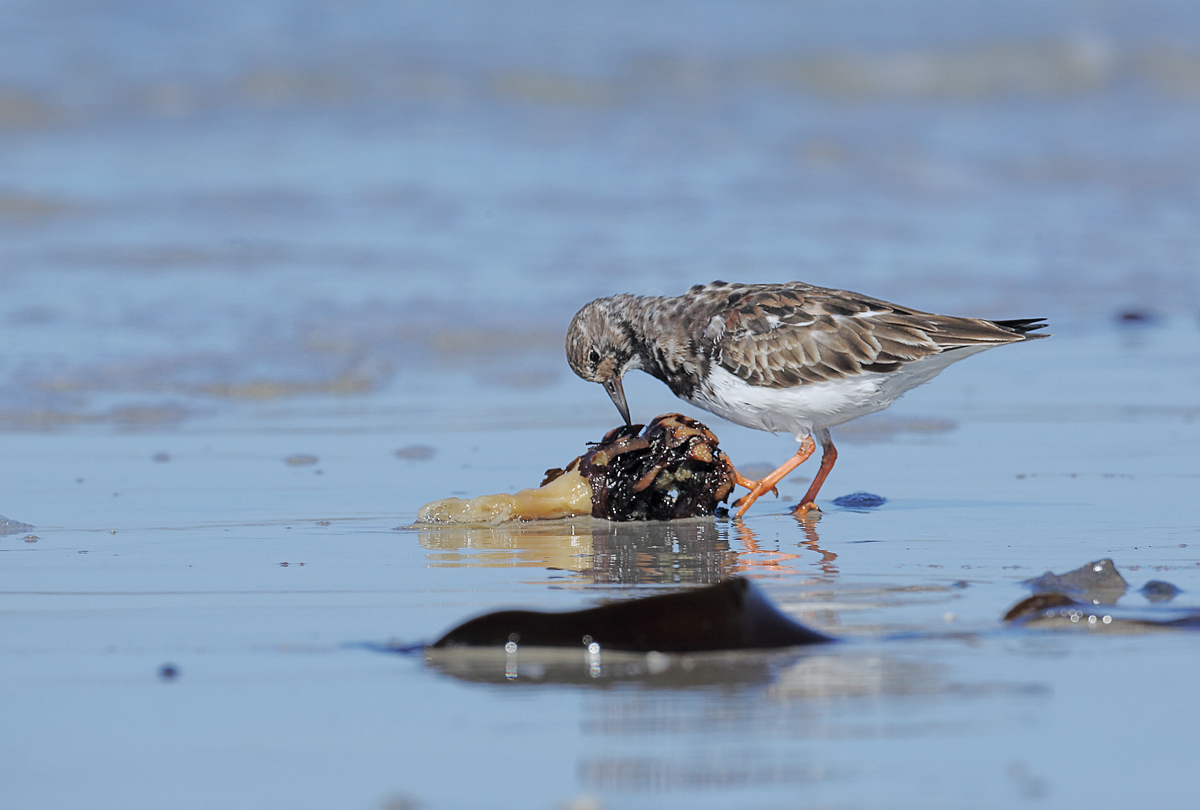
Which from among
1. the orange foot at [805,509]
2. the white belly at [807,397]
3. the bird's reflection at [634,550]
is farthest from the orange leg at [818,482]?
the white belly at [807,397]

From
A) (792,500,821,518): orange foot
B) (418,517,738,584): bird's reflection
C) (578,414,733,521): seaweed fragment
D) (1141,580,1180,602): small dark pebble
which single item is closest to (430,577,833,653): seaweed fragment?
(418,517,738,584): bird's reflection

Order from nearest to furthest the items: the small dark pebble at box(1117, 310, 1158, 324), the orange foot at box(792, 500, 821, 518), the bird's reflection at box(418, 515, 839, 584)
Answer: the bird's reflection at box(418, 515, 839, 584), the orange foot at box(792, 500, 821, 518), the small dark pebble at box(1117, 310, 1158, 324)

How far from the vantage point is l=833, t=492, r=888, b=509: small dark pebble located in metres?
5.18

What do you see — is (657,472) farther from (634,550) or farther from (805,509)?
(805,509)

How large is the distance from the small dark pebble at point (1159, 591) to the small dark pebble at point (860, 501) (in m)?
1.53

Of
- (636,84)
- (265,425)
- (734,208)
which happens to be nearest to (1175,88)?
(636,84)

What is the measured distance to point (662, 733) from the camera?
268cm

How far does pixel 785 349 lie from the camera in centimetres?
517

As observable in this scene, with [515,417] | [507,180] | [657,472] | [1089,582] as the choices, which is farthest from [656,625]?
[507,180]

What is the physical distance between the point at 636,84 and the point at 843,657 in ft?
49.8

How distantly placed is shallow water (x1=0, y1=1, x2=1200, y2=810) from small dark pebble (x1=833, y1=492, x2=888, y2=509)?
A: 0.23 feet

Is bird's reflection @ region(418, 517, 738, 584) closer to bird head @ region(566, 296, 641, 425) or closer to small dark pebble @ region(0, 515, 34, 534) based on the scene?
bird head @ region(566, 296, 641, 425)

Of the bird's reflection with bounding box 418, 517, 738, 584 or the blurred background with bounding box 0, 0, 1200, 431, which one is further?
the blurred background with bounding box 0, 0, 1200, 431

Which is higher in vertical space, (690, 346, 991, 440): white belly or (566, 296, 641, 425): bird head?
(566, 296, 641, 425): bird head
